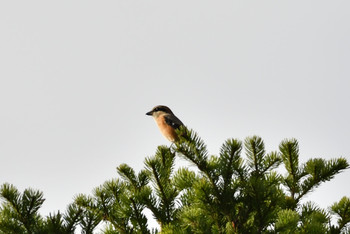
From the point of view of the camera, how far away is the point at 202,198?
4.29m

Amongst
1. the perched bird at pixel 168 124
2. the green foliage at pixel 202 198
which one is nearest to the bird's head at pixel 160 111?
the perched bird at pixel 168 124

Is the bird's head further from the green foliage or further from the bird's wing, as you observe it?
the green foliage

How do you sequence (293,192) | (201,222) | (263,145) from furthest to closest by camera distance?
(293,192) < (263,145) < (201,222)

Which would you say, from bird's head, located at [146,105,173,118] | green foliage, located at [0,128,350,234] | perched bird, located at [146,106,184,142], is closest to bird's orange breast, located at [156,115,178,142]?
perched bird, located at [146,106,184,142]

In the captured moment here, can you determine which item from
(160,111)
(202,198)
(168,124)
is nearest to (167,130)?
(168,124)

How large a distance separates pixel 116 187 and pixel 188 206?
0.70 m

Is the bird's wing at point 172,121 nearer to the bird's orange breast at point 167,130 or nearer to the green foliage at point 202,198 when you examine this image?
the bird's orange breast at point 167,130

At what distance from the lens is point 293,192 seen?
5324mm

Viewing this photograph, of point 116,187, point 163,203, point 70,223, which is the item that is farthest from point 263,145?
point 70,223

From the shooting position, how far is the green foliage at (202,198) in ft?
14.2

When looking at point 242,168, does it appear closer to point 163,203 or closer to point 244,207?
point 244,207

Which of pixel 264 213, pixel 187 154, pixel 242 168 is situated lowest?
pixel 264 213

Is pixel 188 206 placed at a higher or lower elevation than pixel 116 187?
lower

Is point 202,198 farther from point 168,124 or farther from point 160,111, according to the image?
point 160,111
